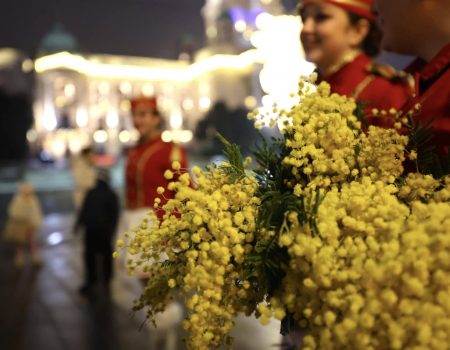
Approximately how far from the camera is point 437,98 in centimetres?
158

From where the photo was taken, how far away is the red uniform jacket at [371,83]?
6.70 feet

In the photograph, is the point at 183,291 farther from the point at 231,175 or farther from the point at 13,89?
the point at 13,89

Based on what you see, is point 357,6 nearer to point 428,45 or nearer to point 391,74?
point 391,74

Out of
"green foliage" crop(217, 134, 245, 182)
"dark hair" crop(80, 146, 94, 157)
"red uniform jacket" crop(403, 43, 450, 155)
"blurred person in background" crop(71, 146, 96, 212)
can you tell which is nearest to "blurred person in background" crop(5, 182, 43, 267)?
"blurred person in background" crop(71, 146, 96, 212)

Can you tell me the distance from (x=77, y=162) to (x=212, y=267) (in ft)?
31.4

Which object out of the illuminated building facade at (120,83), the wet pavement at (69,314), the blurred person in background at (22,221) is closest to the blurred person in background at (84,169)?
the blurred person in background at (22,221)

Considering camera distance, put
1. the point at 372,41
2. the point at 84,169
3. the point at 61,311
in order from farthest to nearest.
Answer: the point at 84,169, the point at 61,311, the point at 372,41

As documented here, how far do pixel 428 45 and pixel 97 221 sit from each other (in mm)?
6464

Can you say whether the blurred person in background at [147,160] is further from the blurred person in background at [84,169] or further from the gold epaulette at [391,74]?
the blurred person in background at [84,169]

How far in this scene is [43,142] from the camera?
2336 inches

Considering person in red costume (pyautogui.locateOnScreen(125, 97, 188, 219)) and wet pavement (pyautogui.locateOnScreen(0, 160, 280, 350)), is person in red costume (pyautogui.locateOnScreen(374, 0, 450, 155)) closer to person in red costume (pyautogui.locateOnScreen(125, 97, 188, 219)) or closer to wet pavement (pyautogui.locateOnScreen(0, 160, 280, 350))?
wet pavement (pyautogui.locateOnScreen(0, 160, 280, 350))

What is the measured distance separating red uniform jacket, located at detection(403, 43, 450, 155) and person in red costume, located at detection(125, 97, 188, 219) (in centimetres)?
270

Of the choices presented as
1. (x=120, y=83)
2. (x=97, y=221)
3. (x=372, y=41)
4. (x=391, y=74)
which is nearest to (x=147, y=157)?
(x=372, y=41)

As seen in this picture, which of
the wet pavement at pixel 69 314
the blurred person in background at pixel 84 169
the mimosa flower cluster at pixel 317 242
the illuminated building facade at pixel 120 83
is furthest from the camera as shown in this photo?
the illuminated building facade at pixel 120 83
